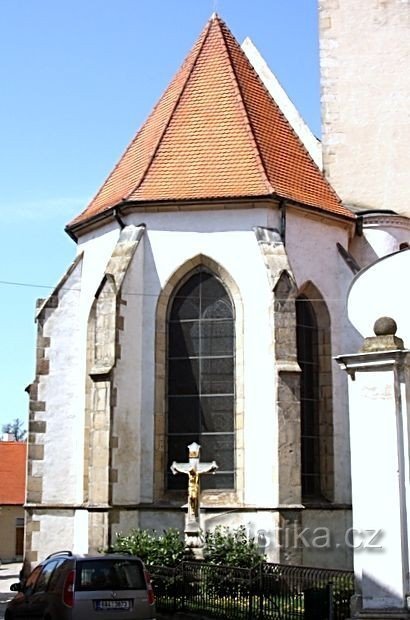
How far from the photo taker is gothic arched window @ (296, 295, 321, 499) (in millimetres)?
17766

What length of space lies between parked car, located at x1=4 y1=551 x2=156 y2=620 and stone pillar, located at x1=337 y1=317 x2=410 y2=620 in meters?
2.49

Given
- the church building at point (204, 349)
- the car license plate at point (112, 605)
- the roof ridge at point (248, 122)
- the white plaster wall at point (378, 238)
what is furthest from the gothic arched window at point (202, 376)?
the car license plate at point (112, 605)

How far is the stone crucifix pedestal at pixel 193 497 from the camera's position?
15.1 meters

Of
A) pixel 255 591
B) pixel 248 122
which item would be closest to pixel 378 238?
pixel 248 122

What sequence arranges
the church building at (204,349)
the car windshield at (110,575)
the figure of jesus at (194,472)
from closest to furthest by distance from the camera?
the car windshield at (110,575), the figure of jesus at (194,472), the church building at (204,349)

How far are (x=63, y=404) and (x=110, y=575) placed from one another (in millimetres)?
8272

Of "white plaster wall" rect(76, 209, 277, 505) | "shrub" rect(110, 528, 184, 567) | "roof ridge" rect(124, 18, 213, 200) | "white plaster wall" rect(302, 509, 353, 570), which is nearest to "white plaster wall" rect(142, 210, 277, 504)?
"white plaster wall" rect(76, 209, 277, 505)

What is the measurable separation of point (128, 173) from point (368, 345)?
33.8ft

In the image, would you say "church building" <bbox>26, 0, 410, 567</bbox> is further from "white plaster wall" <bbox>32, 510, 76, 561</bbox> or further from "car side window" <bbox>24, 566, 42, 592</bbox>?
"car side window" <bbox>24, 566, 42, 592</bbox>

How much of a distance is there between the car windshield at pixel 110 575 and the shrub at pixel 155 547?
382cm

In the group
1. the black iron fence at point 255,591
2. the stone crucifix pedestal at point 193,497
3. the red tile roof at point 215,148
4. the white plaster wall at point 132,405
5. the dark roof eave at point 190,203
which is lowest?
the black iron fence at point 255,591

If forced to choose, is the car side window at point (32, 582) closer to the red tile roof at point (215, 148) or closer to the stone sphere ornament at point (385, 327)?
the stone sphere ornament at point (385, 327)

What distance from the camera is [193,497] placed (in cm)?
1549

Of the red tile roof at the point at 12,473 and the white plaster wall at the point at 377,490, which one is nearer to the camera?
the white plaster wall at the point at 377,490
